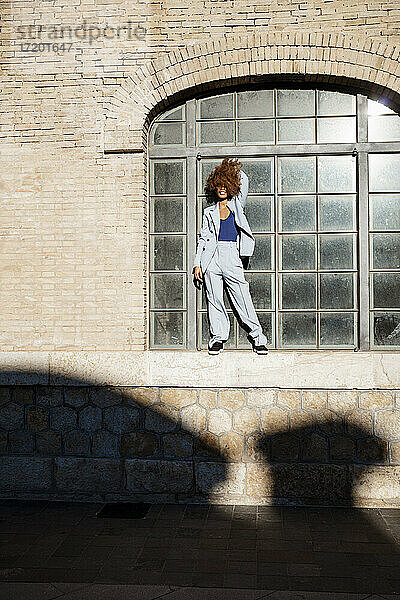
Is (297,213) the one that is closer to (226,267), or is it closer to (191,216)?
(226,267)

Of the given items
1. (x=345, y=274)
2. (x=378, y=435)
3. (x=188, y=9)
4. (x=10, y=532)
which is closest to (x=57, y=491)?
(x=10, y=532)

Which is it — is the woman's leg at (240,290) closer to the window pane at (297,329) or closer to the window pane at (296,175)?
the window pane at (297,329)

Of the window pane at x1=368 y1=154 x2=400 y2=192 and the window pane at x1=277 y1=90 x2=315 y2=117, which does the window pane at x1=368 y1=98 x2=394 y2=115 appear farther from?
the window pane at x1=277 y1=90 x2=315 y2=117

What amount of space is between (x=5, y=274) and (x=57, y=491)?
2.49 meters

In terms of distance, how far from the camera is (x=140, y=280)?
23.1ft

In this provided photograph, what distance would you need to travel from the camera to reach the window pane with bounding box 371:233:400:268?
7082 mm

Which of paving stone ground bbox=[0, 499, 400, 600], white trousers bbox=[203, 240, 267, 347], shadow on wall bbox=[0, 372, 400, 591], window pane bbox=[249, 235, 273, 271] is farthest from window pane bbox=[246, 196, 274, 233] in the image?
paving stone ground bbox=[0, 499, 400, 600]

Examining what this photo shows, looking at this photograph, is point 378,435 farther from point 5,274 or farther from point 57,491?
point 5,274

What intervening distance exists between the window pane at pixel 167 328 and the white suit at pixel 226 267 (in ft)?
1.31

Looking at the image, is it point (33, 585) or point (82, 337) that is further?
point (82, 337)

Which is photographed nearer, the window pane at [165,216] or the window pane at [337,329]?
the window pane at [337,329]

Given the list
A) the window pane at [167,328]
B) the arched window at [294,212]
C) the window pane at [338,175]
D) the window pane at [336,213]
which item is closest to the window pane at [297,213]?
the arched window at [294,212]

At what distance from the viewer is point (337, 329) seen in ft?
23.4

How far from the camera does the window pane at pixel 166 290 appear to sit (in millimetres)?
7320
